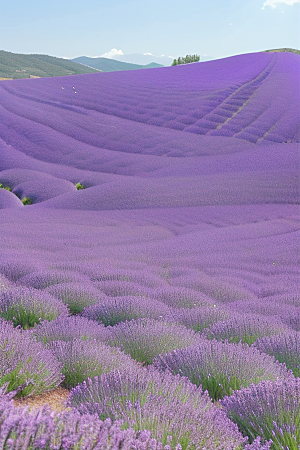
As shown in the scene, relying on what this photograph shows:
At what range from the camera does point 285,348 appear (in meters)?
3.05

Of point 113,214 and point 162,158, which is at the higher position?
point 162,158

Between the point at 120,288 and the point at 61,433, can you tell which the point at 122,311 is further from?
the point at 61,433

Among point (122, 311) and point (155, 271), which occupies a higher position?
point (122, 311)

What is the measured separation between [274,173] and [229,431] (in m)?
12.8

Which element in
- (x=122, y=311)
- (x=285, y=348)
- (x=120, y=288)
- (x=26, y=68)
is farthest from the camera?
(x=26, y=68)

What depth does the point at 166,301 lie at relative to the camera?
180 inches

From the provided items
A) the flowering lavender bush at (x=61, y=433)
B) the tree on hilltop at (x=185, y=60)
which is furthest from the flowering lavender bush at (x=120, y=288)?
the tree on hilltop at (x=185, y=60)

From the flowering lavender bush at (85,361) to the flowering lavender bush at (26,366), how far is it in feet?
0.21

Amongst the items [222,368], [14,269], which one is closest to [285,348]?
[222,368]

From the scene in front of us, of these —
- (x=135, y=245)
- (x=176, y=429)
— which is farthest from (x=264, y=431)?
(x=135, y=245)

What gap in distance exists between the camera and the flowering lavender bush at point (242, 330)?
341cm

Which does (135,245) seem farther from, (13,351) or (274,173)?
(274,173)

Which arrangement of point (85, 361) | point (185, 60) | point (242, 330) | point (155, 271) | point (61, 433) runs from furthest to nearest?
1. point (185, 60)
2. point (155, 271)
3. point (242, 330)
4. point (85, 361)
5. point (61, 433)

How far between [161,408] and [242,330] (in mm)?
1813
